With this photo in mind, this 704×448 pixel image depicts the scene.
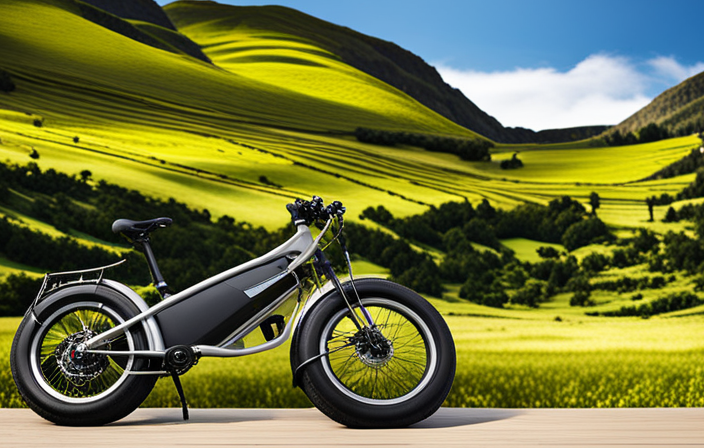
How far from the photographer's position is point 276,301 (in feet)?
9.80

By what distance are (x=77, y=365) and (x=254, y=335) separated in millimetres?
869

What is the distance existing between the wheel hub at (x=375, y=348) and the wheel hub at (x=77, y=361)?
1274mm

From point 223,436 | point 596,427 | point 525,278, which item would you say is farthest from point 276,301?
point 525,278

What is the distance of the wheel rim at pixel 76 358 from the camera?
302 centimetres

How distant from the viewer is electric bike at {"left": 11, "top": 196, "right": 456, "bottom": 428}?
9.38 feet

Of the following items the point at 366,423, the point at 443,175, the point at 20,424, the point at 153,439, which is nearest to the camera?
the point at 153,439

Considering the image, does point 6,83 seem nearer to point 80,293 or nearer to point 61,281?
point 61,281

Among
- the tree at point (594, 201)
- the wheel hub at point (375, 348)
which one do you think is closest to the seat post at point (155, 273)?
the wheel hub at point (375, 348)

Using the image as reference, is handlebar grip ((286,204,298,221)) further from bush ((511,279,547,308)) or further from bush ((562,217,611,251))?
bush ((562,217,611,251))

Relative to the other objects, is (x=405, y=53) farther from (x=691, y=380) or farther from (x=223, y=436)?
(x=223, y=436)

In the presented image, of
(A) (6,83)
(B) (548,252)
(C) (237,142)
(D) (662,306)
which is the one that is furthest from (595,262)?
(A) (6,83)

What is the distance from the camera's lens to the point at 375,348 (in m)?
2.88

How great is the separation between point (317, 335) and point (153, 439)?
2.66 ft

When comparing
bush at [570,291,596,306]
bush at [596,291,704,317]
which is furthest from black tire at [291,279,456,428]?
bush at [596,291,704,317]
